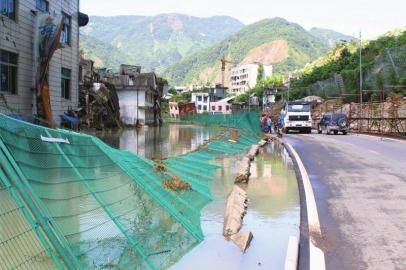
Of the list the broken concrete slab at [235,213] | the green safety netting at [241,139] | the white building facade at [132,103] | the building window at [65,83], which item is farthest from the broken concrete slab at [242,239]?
the white building facade at [132,103]

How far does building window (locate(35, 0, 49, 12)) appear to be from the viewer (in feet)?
71.6

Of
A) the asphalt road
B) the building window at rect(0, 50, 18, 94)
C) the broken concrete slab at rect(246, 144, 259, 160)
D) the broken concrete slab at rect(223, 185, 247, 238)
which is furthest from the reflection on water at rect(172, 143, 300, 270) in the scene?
the building window at rect(0, 50, 18, 94)

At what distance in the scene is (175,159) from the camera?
1384 centimetres

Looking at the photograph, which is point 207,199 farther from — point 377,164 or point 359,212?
point 377,164

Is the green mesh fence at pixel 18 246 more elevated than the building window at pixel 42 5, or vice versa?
the building window at pixel 42 5

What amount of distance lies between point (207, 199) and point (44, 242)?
615 cm

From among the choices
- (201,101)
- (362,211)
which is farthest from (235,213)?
(201,101)

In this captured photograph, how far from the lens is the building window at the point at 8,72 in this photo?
18884mm

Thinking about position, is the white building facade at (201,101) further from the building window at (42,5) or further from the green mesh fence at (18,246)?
the green mesh fence at (18,246)

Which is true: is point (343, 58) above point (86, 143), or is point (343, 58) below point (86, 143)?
above

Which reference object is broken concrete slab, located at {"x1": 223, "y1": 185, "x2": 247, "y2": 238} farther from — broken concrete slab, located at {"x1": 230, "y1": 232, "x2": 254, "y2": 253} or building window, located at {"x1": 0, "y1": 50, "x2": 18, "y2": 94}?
building window, located at {"x1": 0, "y1": 50, "x2": 18, "y2": 94}

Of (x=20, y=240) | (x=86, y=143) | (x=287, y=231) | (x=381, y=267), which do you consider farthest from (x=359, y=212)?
(x=20, y=240)

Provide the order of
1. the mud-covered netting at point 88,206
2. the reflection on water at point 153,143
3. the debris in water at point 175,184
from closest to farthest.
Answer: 1. the mud-covered netting at point 88,206
2. the debris in water at point 175,184
3. the reflection on water at point 153,143

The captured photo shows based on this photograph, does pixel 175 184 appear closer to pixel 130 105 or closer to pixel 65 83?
pixel 65 83
